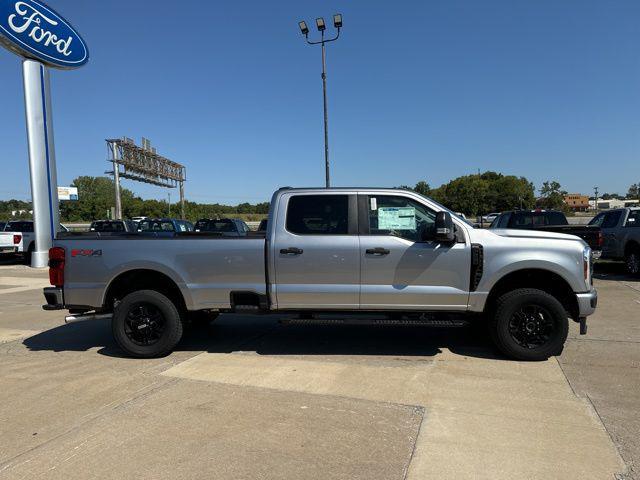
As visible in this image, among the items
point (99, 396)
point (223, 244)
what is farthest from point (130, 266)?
point (99, 396)

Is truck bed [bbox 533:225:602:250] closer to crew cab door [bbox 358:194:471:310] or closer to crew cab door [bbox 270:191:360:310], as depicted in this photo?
crew cab door [bbox 358:194:471:310]

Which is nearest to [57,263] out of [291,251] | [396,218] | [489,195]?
[291,251]

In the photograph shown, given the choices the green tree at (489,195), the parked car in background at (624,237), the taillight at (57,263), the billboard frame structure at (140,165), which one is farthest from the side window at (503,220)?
the green tree at (489,195)

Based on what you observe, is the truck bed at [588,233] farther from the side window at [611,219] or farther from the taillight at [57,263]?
the taillight at [57,263]

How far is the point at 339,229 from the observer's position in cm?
545

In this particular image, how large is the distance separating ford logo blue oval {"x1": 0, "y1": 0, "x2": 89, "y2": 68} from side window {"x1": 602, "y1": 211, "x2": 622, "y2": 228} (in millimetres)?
19093

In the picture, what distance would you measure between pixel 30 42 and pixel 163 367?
15.9 metres

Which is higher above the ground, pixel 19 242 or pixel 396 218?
pixel 396 218

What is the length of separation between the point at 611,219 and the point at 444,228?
34.9ft

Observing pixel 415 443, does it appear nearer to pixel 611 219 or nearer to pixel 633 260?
pixel 633 260

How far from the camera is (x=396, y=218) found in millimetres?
5430

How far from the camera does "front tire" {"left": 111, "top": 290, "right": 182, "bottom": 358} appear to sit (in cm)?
556

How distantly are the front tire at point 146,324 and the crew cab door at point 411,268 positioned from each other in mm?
2247

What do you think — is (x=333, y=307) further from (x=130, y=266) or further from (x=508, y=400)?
(x=130, y=266)
